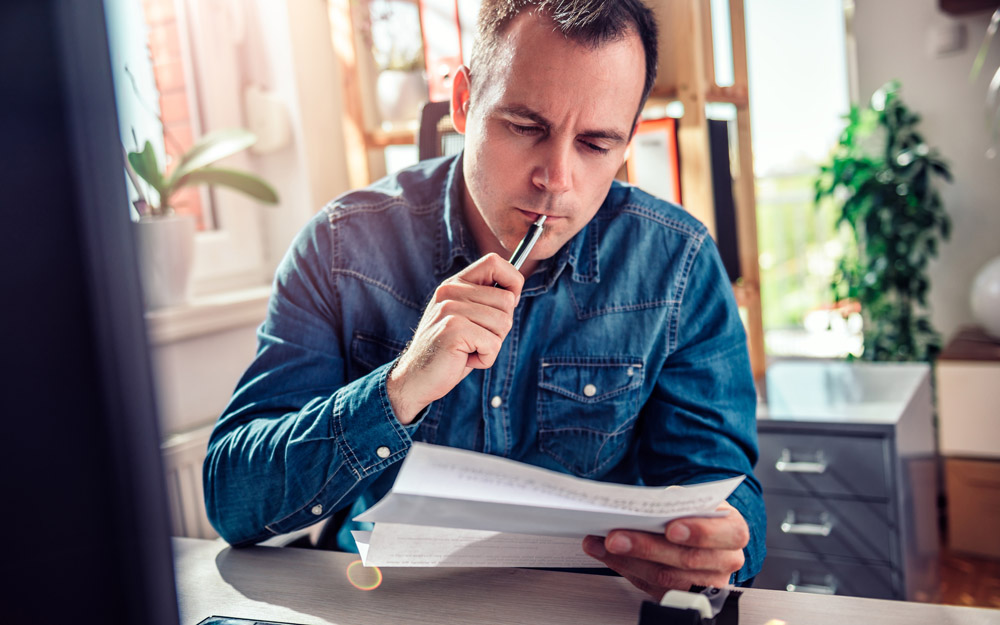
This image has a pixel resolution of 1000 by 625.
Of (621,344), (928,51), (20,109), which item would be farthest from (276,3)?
(928,51)

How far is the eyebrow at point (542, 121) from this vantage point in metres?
0.86

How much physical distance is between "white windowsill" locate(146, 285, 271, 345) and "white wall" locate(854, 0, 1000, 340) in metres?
2.11

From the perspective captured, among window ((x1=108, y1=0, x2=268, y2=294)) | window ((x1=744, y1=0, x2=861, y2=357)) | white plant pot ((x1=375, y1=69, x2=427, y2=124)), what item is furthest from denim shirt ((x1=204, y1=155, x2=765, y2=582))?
window ((x1=744, y1=0, x2=861, y2=357))

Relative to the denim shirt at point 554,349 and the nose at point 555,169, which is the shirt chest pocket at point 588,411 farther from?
the nose at point 555,169

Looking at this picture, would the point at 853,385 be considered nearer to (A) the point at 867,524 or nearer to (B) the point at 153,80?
(A) the point at 867,524

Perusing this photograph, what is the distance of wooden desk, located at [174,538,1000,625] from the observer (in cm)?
57

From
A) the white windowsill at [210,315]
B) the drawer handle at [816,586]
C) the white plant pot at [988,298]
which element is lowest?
the drawer handle at [816,586]

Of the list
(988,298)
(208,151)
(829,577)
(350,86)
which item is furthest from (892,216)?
(208,151)

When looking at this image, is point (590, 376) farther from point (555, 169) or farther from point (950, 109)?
point (950, 109)

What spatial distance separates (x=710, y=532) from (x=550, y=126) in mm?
470

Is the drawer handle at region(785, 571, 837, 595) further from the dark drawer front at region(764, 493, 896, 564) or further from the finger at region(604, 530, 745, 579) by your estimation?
the finger at region(604, 530, 745, 579)

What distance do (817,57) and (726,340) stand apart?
2139 millimetres

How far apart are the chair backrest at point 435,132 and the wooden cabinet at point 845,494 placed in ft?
2.70

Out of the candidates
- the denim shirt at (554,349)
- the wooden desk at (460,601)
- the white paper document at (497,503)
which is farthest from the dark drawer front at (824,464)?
the white paper document at (497,503)
